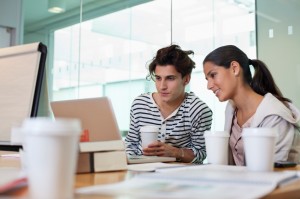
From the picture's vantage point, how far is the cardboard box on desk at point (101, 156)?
2.97 ft

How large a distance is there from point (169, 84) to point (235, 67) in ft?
1.23

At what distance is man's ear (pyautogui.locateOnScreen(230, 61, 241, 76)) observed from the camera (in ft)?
5.40

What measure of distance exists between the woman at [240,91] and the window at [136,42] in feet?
4.91

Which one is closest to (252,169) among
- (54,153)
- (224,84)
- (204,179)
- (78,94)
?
(204,179)

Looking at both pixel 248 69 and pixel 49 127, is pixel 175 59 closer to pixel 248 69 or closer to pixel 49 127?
pixel 248 69

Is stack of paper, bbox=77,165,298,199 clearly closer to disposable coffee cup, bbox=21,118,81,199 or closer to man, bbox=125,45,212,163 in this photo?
disposable coffee cup, bbox=21,118,81,199

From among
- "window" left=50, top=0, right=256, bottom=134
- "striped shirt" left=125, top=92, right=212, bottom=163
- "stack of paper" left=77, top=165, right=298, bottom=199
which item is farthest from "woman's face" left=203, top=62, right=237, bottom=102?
"window" left=50, top=0, right=256, bottom=134

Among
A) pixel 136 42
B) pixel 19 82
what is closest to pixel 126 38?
pixel 136 42

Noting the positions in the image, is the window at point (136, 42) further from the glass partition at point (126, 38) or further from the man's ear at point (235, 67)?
the man's ear at point (235, 67)

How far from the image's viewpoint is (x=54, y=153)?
494 mm

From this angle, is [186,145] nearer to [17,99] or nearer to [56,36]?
[17,99]

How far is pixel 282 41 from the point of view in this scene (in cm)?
308

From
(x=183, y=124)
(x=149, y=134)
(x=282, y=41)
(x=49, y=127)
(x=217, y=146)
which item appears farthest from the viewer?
(x=282, y=41)

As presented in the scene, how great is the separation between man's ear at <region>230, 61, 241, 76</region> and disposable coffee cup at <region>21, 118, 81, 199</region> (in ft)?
4.05
